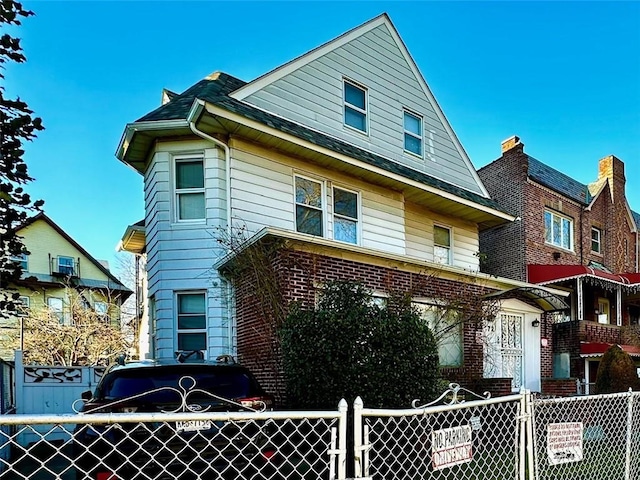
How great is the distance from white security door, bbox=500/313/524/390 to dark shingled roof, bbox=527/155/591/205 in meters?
7.75

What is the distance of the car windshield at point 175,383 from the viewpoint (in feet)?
13.7

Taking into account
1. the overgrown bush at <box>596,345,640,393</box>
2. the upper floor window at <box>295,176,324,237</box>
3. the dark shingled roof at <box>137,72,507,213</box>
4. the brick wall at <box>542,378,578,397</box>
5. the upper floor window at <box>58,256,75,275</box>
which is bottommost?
the brick wall at <box>542,378,578,397</box>

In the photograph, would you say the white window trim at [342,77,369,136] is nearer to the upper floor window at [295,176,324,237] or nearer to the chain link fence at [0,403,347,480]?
the upper floor window at [295,176,324,237]

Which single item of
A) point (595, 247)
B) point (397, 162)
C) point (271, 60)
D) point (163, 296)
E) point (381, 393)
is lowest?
point (381, 393)

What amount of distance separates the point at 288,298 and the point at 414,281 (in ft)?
10.3

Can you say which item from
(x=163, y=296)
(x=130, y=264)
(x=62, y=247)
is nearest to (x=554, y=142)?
(x=163, y=296)

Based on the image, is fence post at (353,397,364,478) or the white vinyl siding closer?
fence post at (353,397,364,478)

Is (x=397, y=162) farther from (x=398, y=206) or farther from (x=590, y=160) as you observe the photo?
(x=590, y=160)

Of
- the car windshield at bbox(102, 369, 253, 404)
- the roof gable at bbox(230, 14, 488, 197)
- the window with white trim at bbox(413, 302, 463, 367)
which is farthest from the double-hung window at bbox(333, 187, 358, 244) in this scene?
the car windshield at bbox(102, 369, 253, 404)

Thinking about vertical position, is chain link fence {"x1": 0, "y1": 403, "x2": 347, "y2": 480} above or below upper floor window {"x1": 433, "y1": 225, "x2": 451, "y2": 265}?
below

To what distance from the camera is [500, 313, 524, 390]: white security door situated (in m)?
11.2

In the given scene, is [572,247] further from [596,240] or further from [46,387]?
[46,387]

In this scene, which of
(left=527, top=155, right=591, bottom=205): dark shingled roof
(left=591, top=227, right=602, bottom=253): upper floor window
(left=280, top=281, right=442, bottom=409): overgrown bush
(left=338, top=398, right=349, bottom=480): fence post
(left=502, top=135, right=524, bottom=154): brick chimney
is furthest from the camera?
(left=591, top=227, right=602, bottom=253): upper floor window

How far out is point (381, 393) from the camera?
5.08 metres
